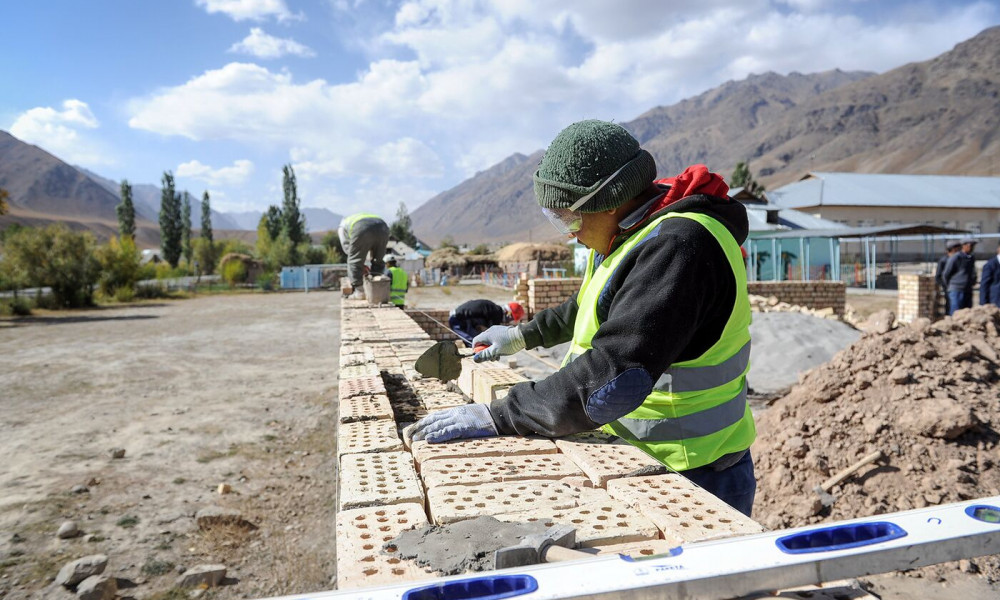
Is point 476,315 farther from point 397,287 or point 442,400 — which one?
point 397,287

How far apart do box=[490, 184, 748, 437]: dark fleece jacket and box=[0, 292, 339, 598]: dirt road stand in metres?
2.65

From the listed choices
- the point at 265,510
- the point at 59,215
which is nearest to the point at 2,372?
the point at 265,510

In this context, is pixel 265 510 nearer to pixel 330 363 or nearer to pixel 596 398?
pixel 596 398

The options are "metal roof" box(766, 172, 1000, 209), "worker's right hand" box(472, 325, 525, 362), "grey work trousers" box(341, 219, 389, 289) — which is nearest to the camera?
"worker's right hand" box(472, 325, 525, 362)

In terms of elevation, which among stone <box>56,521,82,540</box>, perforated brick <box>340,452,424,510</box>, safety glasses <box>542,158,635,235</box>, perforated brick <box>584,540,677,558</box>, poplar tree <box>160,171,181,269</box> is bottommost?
stone <box>56,521,82,540</box>

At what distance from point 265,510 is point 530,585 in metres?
4.17

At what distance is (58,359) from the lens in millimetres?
11617

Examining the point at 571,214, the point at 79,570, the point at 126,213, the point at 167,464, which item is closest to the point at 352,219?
the point at 167,464

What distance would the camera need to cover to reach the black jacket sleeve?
1515 mm

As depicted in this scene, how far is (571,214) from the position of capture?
190cm

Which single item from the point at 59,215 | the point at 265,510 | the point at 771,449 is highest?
the point at 59,215

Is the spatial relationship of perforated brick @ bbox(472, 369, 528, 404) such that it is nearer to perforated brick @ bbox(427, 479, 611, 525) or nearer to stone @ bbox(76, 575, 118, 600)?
perforated brick @ bbox(427, 479, 611, 525)

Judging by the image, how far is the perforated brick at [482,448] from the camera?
7.02 feet

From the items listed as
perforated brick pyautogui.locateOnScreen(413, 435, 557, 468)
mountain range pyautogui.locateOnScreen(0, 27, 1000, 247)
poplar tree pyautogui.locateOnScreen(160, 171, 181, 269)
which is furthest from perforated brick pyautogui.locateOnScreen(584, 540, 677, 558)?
mountain range pyautogui.locateOnScreen(0, 27, 1000, 247)
